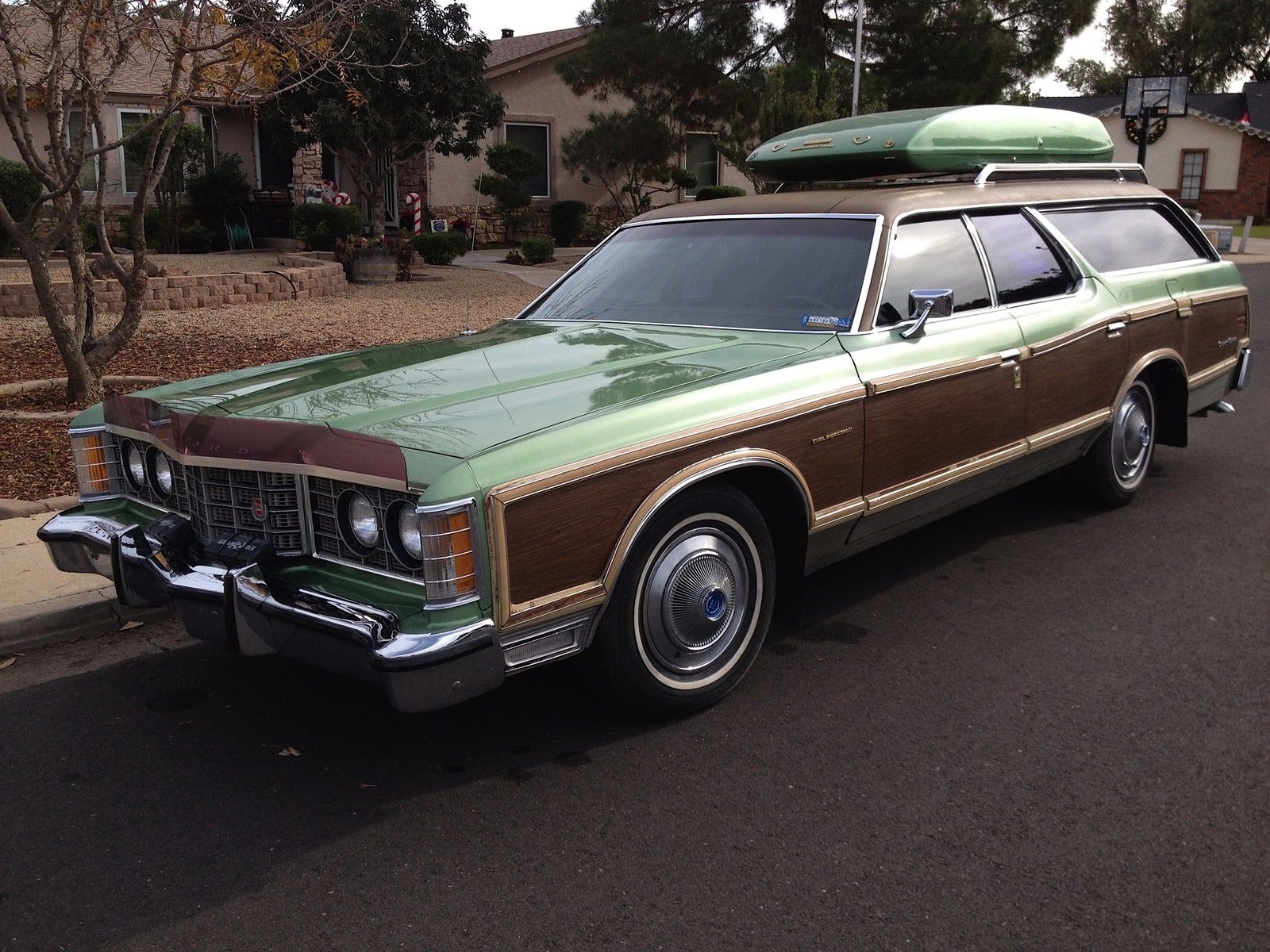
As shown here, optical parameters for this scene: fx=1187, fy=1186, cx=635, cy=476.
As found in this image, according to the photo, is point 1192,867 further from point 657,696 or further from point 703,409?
point 703,409

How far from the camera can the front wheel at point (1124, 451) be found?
5898 millimetres

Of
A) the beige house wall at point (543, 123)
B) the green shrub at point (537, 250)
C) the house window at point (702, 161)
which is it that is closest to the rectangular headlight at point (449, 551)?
the green shrub at point (537, 250)

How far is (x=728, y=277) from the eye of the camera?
4934 millimetres

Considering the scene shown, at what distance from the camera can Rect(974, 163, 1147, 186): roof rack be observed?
555cm

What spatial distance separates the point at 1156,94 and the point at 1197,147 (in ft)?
65.2

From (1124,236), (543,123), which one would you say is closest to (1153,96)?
(543,123)

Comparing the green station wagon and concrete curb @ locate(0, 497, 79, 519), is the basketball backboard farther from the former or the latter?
concrete curb @ locate(0, 497, 79, 519)

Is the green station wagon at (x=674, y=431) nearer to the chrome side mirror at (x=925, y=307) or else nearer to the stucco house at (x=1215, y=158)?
the chrome side mirror at (x=925, y=307)

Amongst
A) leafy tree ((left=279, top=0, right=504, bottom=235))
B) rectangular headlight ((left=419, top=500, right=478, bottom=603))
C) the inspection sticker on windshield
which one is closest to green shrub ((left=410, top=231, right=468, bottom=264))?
leafy tree ((left=279, top=0, right=504, bottom=235))

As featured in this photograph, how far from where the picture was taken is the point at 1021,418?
16.6 ft

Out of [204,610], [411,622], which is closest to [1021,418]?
[411,622]

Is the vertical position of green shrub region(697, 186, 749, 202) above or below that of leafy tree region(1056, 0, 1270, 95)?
below

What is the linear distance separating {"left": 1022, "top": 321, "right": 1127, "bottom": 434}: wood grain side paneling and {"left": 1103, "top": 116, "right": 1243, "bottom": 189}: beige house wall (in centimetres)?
4080

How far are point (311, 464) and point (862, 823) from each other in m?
1.81
